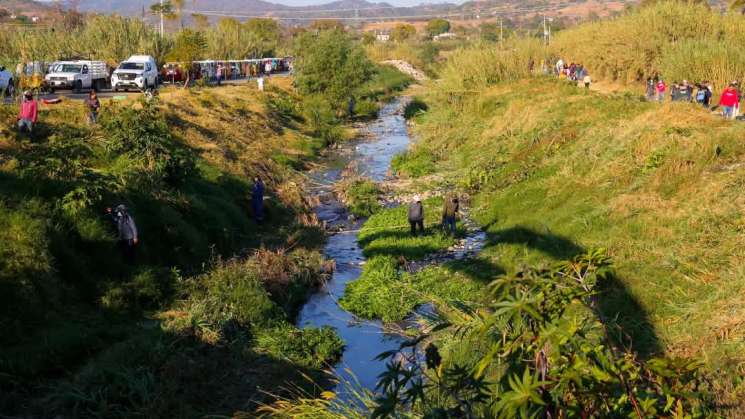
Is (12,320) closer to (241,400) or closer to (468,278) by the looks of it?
(241,400)

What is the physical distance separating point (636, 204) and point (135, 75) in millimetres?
27432

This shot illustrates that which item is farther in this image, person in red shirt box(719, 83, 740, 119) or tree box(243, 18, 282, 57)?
tree box(243, 18, 282, 57)

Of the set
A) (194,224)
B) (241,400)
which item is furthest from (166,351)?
(194,224)

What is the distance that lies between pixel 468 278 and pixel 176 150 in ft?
30.3

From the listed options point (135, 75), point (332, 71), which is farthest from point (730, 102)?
point (332, 71)

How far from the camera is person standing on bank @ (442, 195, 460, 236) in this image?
18.0 metres

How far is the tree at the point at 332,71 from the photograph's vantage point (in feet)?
150

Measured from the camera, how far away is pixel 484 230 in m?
19.4

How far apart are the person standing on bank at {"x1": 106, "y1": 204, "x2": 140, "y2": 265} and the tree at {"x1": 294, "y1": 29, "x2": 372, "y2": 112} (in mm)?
32326

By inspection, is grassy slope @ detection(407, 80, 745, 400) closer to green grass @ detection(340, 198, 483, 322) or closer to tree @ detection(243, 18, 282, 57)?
green grass @ detection(340, 198, 483, 322)

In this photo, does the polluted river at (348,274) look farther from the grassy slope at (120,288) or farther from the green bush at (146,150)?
the green bush at (146,150)

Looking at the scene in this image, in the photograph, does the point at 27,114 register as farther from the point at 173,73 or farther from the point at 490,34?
the point at 490,34

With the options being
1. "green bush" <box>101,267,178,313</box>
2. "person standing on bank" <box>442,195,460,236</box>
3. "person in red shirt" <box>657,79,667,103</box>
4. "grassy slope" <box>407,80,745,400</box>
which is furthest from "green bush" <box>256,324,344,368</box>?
"person in red shirt" <box>657,79,667,103</box>

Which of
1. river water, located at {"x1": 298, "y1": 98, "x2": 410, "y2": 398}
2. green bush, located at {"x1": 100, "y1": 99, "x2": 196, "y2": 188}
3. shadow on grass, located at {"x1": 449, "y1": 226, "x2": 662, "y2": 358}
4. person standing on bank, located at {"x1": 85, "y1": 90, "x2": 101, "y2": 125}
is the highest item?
person standing on bank, located at {"x1": 85, "y1": 90, "x2": 101, "y2": 125}
